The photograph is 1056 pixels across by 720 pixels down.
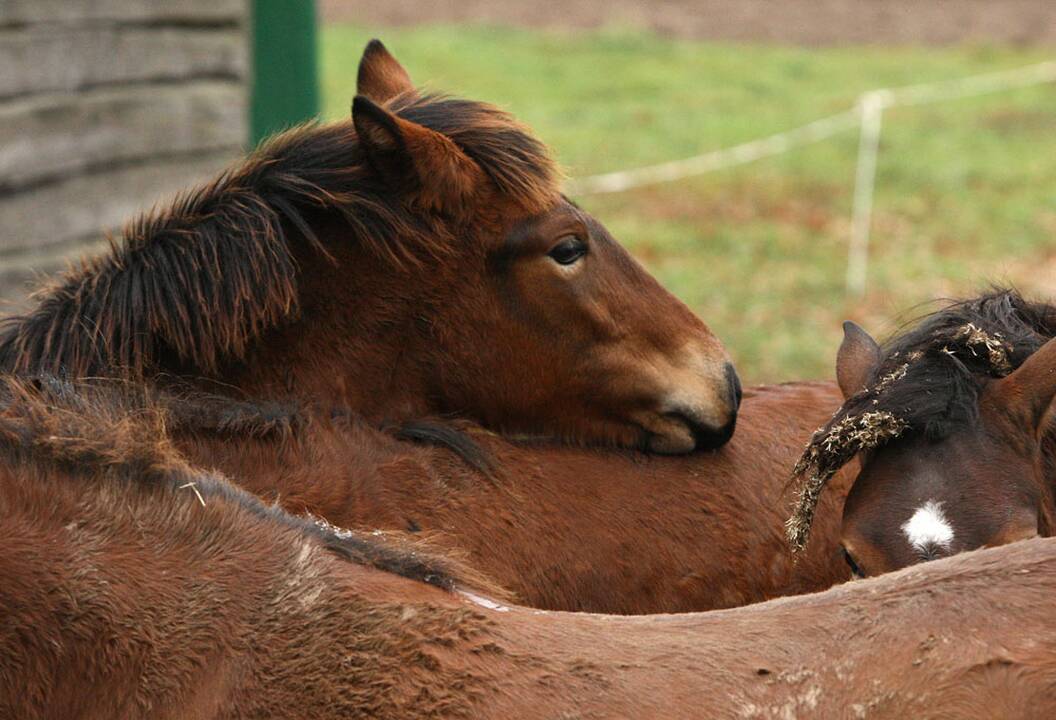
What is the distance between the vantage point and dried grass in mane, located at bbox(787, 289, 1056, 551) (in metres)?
2.89

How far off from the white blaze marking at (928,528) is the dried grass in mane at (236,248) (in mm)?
1104

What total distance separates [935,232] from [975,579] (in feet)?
33.6

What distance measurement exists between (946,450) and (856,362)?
0.46 m

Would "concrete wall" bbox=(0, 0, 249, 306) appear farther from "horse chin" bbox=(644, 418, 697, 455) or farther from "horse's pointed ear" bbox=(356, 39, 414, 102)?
"horse chin" bbox=(644, 418, 697, 455)

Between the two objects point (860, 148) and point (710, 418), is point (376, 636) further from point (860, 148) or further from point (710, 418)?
point (860, 148)

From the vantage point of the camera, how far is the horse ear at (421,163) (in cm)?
301

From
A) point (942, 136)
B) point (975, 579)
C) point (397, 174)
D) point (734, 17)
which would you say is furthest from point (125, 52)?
Answer: point (734, 17)

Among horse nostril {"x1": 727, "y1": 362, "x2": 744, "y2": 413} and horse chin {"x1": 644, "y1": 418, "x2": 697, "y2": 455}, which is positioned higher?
horse nostril {"x1": 727, "y1": 362, "x2": 744, "y2": 413}

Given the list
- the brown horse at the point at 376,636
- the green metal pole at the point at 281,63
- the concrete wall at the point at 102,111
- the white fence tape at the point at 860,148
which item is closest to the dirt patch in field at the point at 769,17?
the white fence tape at the point at 860,148

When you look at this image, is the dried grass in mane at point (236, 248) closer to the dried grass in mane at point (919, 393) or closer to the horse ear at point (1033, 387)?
the dried grass in mane at point (919, 393)

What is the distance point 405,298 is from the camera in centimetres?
308

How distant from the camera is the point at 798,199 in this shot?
12891 mm

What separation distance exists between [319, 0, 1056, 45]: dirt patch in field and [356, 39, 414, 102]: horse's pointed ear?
59.6 ft

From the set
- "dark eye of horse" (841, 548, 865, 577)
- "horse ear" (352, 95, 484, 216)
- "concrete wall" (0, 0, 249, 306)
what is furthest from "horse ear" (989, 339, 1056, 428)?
"concrete wall" (0, 0, 249, 306)
